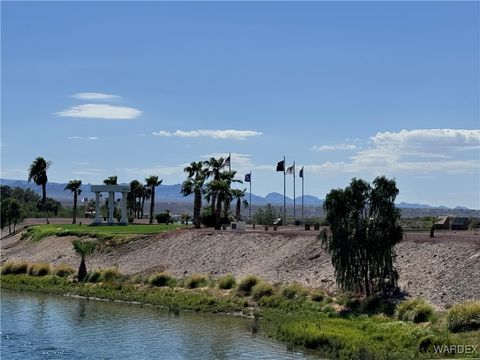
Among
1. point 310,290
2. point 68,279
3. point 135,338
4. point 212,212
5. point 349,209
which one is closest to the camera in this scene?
point 135,338

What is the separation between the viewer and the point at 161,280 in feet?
175

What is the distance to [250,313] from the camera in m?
42.3

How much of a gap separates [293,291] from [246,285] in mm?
4268

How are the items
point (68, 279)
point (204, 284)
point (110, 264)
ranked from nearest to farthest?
1. point (204, 284)
2. point (68, 279)
3. point (110, 264)

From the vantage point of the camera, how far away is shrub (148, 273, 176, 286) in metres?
53.1

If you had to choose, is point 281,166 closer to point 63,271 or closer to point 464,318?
point 63,271

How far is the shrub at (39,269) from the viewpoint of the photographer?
61.7 metres

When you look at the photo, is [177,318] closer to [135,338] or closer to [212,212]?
[135,338]

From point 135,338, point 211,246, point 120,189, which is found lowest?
point 135,338

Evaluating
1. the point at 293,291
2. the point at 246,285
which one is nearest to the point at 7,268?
the point at 246,285

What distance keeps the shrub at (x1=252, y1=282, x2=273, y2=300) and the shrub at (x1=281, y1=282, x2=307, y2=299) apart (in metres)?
1.09

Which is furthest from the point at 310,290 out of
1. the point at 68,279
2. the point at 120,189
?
the point at 120,189

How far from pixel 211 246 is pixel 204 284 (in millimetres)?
10132

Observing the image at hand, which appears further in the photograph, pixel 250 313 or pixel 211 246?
pixel 211 246
